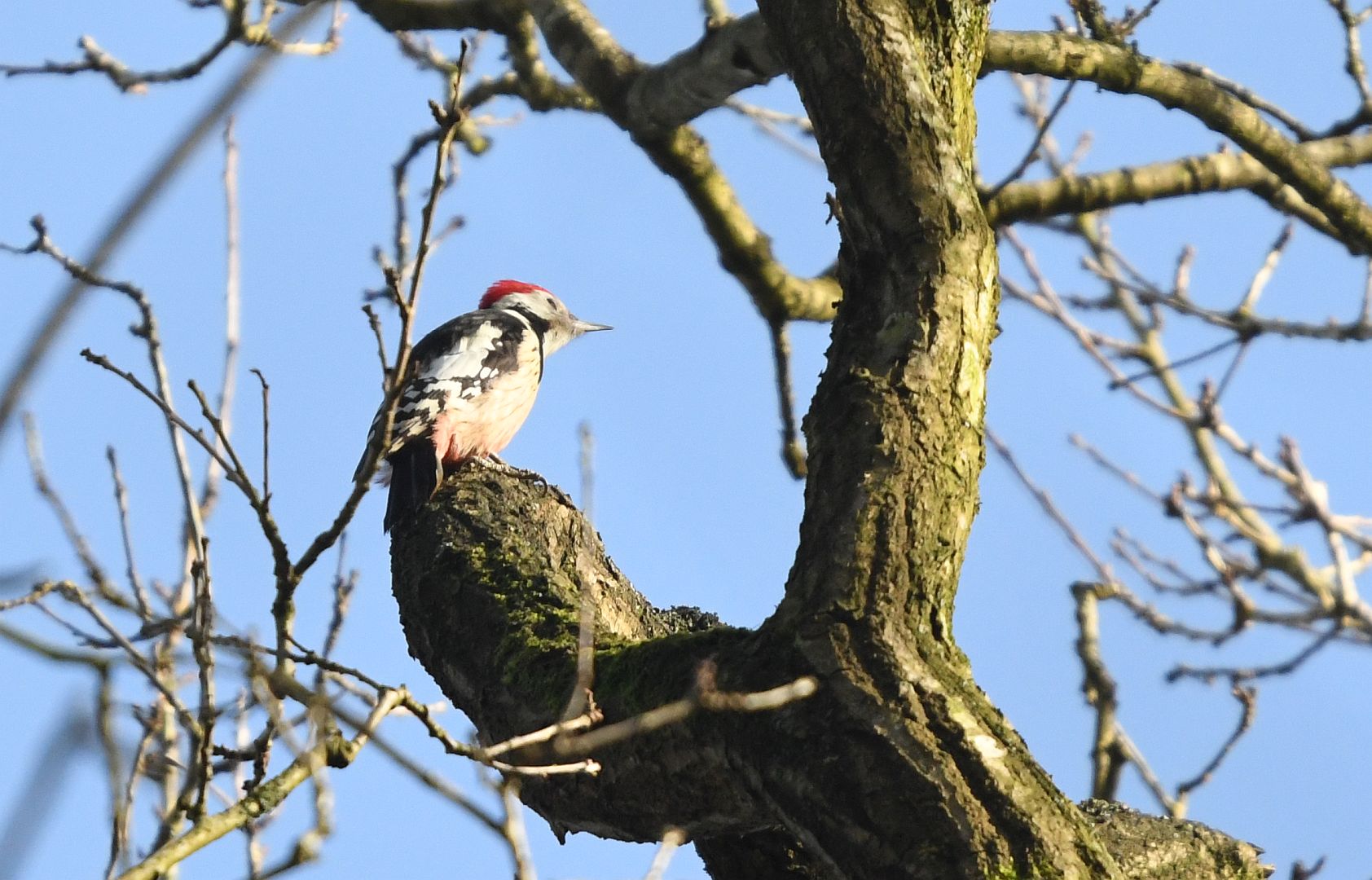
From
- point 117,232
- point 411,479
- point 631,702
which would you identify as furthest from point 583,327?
point 117,232

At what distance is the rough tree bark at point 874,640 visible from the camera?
7.31ft

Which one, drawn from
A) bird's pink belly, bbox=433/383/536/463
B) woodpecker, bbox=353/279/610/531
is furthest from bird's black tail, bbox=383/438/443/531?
bird's pink belly, bbox=433/383/536/463

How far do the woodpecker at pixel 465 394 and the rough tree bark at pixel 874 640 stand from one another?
184 cm

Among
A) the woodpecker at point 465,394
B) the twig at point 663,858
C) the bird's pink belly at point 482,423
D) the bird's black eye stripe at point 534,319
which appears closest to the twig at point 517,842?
the twig at point 663,858

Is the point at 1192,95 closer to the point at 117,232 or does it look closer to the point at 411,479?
the point at 411,479

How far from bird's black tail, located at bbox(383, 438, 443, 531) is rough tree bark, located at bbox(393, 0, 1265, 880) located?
0.96 metres

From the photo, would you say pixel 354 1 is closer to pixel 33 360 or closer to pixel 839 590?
pixel 839 590

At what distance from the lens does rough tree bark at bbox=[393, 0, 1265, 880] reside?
2229 millimetres

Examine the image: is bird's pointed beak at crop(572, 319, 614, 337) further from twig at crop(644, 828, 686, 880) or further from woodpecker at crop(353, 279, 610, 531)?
twig at crop(644, 828, 686, 880)

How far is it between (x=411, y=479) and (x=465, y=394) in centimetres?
123

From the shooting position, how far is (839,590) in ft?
7.94

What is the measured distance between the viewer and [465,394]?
18.3 ft

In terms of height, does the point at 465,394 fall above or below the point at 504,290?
below

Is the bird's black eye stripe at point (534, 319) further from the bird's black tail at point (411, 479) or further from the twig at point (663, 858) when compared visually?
the twig at point (663, 858)
